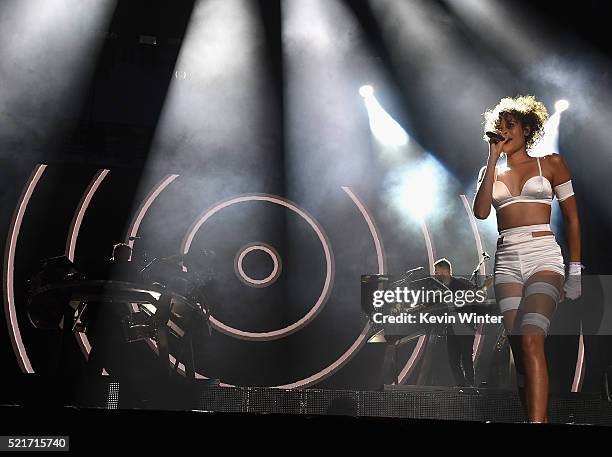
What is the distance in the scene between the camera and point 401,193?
609 centimetres

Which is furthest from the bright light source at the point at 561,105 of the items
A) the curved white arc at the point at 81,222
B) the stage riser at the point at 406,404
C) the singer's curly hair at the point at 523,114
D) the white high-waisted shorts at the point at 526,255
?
the curved white arc at the point at 81,222

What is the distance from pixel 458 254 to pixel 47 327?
3587 millimetres

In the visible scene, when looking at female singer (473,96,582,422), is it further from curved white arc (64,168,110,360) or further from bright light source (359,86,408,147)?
curved white arc (64,168,110,360)

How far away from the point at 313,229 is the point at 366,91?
1357 millimetres

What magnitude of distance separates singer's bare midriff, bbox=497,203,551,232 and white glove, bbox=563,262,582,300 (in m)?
0.25

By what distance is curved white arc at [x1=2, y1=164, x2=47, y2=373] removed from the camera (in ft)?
16.9

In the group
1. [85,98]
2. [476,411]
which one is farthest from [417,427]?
[85,98]

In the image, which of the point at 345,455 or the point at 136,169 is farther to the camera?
the point at 136,169

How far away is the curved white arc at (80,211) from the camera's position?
543 cm

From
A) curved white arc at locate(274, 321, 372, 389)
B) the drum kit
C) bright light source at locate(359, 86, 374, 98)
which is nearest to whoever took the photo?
the drum kit

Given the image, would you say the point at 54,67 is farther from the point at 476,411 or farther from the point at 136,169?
the point at 476,411

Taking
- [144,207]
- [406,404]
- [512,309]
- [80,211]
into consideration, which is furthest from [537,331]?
[80,211]

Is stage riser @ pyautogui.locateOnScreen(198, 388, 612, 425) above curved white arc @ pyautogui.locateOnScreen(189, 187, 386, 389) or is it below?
below

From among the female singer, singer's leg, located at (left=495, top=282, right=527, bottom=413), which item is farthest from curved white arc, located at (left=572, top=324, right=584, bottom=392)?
singer's leg, located at (left=495, top=282, right=527, bottom=413)
